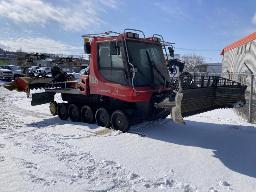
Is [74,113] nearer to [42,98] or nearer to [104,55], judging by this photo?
[42,98]

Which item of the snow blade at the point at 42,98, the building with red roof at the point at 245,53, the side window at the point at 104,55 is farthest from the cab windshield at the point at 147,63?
the building with red roof at the point at 245,53

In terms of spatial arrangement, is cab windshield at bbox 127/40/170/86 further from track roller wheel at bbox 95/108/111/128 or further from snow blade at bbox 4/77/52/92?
snow blade at bbox 4/77/52/92

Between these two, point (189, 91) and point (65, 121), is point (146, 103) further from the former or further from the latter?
point (65, 121)

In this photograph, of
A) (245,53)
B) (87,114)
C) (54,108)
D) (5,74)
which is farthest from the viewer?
(5,74)

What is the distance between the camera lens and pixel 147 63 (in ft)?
32.0

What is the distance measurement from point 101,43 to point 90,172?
4443 millimetres

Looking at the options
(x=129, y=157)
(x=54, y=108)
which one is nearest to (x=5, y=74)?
(x=54, y=108)

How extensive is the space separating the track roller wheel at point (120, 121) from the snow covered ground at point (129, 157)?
239mm

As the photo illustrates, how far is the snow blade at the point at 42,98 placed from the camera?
40.1ft

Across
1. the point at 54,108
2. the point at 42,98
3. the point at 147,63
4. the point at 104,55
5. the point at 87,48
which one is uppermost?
the point at 87,48

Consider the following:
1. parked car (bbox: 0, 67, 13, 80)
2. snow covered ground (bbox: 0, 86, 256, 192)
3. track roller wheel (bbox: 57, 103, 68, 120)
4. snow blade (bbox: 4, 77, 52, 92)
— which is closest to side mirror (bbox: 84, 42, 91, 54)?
snow covered ground (bbox: 0, 86, 256, 192)

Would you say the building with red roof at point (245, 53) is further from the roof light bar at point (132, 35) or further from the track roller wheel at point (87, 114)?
the roof light bar at point (132, 35)

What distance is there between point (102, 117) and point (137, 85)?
1.56m

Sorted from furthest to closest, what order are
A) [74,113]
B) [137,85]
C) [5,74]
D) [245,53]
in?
1. [5,74]
2. [245,53]
3. [74,113]
4. [137,85]
